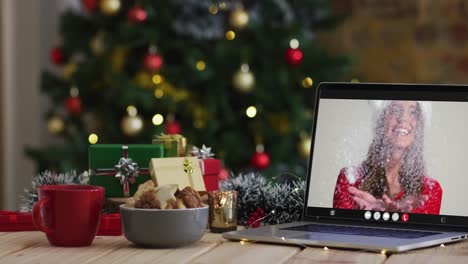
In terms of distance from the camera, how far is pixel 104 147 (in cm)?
151

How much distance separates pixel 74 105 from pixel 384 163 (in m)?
2.36

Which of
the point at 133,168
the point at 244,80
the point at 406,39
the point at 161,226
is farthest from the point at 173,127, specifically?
the point at 161,226

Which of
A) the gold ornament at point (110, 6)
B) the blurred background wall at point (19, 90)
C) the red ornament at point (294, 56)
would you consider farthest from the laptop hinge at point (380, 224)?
the blurred background wall at point (19, 90)

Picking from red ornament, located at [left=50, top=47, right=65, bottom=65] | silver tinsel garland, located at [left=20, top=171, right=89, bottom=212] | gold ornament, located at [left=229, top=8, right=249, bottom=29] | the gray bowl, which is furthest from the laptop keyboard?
red ornament, located at [left=50, top=47, right=65, bottom=65]

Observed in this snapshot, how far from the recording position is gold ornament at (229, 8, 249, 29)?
342cm

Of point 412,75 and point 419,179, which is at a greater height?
point 412,75

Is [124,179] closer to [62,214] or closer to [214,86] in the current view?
[62,214]

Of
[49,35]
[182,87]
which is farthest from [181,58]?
[49,35]

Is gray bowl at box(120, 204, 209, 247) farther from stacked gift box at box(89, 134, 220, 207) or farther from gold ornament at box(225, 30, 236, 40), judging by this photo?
gold ornament at box(225, 30, 236, 40)

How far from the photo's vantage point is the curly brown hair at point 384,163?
54.7 inches

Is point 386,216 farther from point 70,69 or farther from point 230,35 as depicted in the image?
point 70,69

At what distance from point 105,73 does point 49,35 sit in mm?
754

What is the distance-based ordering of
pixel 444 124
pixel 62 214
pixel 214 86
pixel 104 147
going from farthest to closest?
pixel 214 86, pixel 104 147, pixel 444 124, pixel 62 214

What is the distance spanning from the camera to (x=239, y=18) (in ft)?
11.2
